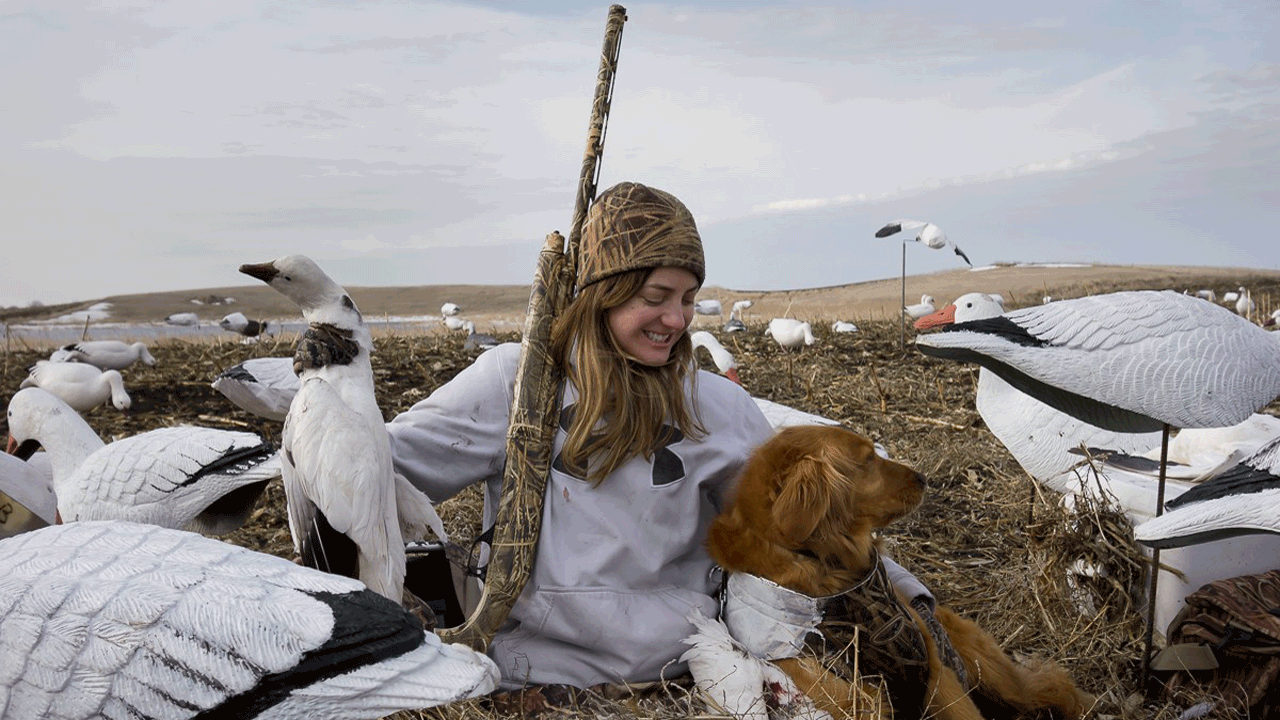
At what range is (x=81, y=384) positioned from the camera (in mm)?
8703

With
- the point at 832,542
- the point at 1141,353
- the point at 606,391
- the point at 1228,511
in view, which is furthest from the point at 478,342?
the point at 1228,511

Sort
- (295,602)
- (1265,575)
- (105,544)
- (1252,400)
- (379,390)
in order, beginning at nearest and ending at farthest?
(295,602) → (105,544) → (1252,400) → (1265,575) → (379,390)

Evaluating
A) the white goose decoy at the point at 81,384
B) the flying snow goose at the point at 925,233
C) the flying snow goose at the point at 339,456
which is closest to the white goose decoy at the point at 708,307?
the flying snow goose at the point at 925,233

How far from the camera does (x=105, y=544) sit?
2271 millimetres

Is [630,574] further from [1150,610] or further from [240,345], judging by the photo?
[240,345]

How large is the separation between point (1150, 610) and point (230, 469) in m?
4.23

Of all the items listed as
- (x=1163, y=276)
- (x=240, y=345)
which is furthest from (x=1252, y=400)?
(x=1163, y=276)

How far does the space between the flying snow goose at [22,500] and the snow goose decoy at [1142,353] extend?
15.6 feet

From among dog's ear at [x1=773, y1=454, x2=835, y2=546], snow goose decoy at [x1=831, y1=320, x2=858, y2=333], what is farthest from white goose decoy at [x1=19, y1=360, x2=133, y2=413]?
snow goose decoy at [x1=831, y1=320, x2=858, y2=333]

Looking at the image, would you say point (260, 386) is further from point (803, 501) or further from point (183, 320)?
point (183, 320)

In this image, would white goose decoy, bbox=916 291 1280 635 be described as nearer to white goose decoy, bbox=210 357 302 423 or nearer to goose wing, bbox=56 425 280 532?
white goose decoy, bbox=210 357 302 423

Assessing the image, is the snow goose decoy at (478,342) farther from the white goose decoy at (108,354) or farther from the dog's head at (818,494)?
the dog's head at (818,494)

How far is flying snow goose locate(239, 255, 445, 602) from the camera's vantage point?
304 centimetres

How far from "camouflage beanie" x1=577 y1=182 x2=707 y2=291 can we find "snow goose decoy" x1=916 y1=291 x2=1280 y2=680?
1187mm
